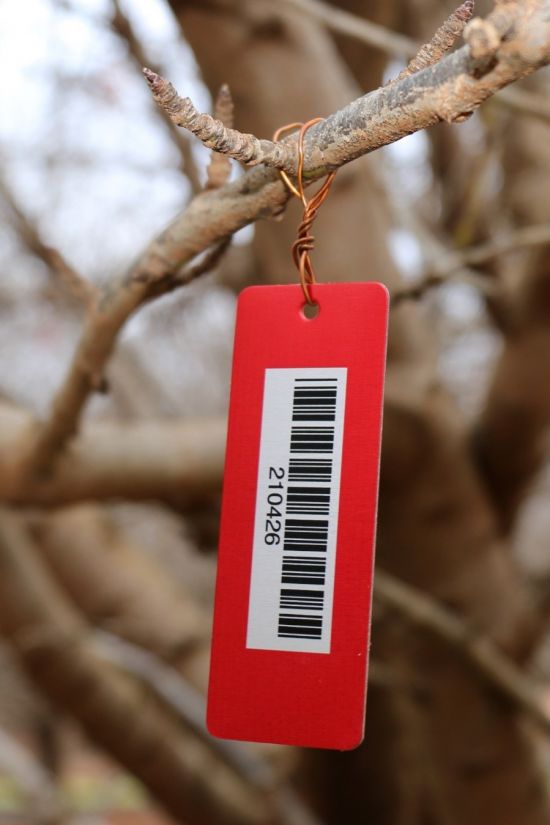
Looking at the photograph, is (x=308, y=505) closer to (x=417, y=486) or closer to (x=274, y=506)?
(x=274, y=506)

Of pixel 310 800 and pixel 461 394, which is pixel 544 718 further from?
pixel 461 394

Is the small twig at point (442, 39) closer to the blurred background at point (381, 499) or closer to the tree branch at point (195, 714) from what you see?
the blurred background at point (381, 499)

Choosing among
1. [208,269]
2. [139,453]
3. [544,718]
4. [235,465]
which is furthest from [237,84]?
[544,718]

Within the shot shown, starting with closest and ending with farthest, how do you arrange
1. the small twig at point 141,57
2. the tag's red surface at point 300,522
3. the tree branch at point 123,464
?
the tag's red surface at point 300,522 < the tree branch at point 123,464 < the small twig at point 141,57

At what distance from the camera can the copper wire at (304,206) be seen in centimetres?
43

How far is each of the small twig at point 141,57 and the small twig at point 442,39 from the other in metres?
0.49

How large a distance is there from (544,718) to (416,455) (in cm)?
34

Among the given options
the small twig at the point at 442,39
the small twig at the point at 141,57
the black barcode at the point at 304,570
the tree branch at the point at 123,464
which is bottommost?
the black barcode at the point at 304,570

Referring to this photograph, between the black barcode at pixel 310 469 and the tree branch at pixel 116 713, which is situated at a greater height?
the black barcode at pixel 310 469

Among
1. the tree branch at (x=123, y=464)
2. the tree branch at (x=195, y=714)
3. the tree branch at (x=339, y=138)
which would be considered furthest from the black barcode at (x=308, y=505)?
the tree branch at (x=195, y=714)

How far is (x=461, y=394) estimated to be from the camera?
115 inches

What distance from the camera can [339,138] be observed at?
0.40 meters

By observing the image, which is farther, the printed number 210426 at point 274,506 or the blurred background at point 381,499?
the blurred background at point 381,499

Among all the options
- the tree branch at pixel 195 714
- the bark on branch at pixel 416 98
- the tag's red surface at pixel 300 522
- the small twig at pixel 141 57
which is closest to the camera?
the bark on branch at pixel 416 98
